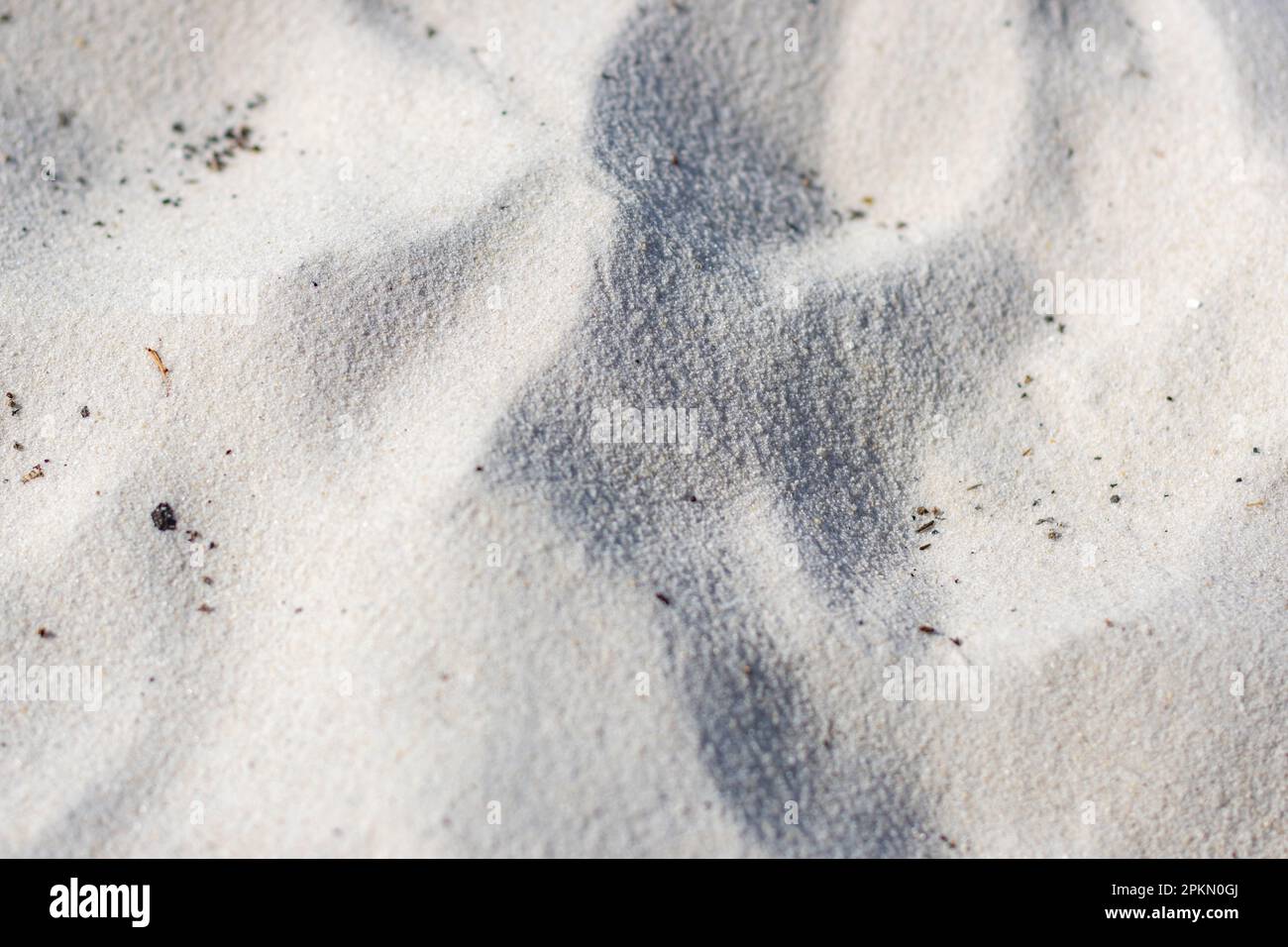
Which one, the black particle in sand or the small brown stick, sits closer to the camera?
the black particle in sand

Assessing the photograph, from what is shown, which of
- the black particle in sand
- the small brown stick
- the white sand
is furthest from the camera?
the small brown stick

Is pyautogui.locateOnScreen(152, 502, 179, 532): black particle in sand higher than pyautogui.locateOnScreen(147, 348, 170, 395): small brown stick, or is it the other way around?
pyautogui.locateOnScreen(147, 348, 170, 395): small brown stick

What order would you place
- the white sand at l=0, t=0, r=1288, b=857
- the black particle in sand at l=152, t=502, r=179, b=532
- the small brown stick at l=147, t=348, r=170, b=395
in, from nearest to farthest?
the white sand at l=0, t=0, r=1288, b=857
the black particle in sand at l=152, t=502, r=179, b=532
the small brown stick at l=147, t=348, r=170, b=395

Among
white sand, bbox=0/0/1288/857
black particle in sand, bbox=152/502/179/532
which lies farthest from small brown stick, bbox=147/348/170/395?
black particle in sand, bbox=152/502/179/532

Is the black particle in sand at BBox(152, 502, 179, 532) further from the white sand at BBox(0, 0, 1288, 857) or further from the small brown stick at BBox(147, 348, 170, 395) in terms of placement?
the small brown stick at BBox(147, 348, 170, 395)

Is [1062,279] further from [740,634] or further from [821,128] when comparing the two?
[740,634]

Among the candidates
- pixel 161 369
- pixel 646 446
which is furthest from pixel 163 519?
A: pixel 646 446

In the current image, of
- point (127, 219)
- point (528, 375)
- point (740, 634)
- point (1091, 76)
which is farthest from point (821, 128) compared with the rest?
point (127, 219)
